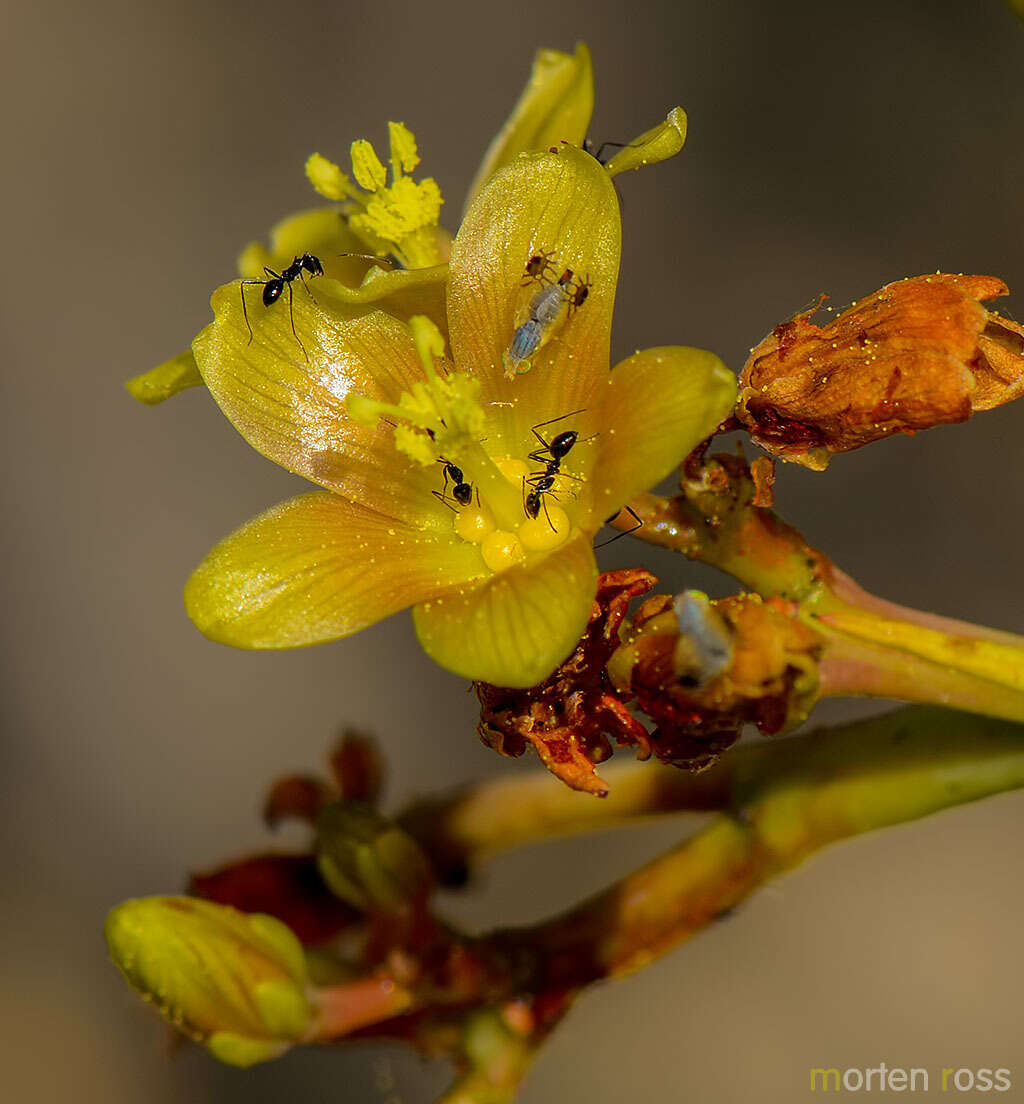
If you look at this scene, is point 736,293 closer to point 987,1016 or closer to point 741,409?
point 987,1016

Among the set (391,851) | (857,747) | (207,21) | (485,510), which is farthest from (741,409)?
(207,21)

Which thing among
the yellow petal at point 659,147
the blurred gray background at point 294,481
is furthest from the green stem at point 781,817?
the blurred gray background at point 294,481

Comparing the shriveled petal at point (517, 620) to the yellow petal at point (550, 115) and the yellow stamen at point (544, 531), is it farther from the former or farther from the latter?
the yellow petal at point (550, 115)

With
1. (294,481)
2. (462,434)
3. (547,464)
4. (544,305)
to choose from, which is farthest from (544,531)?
(294,481)

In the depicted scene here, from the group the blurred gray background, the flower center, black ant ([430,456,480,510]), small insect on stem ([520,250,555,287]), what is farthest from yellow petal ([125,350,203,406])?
the blurred gray background

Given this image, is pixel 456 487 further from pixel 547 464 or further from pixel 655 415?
pixel 655 415
